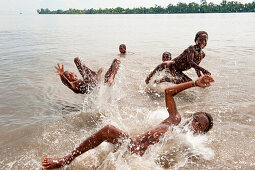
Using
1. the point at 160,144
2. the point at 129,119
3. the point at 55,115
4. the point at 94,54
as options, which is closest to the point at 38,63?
the point at 94,54

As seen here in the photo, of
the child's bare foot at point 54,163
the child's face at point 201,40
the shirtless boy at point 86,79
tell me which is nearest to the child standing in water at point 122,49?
the child's face at point 201,40

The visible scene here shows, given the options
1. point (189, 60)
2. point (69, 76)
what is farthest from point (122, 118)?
point (189, 60)

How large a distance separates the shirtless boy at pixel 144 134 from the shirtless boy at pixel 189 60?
8.53 feet

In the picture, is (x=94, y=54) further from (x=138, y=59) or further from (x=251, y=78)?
(x=251, y=78)

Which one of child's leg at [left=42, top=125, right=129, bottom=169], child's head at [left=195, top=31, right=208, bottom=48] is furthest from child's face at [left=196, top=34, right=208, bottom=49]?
child's leg at [left=42, top=125, right=129, bottom=169]

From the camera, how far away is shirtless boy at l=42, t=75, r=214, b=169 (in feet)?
9.32

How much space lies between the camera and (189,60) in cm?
575

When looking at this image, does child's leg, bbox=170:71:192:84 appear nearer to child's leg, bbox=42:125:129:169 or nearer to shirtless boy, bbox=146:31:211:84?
shirtless boy, bbox=146:31:211:84

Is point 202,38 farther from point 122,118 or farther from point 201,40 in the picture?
point 122,118

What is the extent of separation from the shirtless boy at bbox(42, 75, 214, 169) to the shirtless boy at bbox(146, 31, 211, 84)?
2600 mm

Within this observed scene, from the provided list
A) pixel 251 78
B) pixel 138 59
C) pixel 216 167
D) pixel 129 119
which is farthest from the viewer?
pixel 138 59

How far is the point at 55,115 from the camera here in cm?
459

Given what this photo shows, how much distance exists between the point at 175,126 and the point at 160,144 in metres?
0.37

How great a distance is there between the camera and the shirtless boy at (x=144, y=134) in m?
2.84
